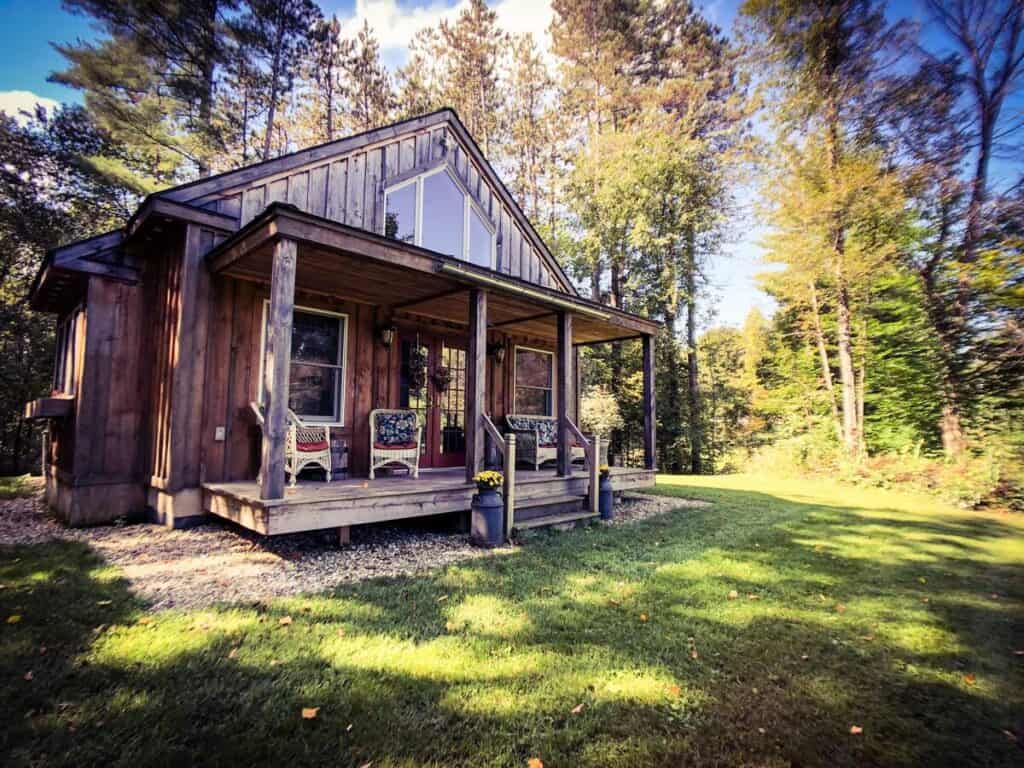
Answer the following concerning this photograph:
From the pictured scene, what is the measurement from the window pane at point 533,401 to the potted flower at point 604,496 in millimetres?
2750

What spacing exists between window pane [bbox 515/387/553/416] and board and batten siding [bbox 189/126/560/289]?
2.21 meters

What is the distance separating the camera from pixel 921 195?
8.14 meters

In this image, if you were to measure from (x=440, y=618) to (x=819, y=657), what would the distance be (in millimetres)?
2189

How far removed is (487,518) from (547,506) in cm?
131

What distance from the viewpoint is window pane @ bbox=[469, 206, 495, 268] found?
769cm

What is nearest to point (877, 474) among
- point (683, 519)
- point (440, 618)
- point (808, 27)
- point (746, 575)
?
point (683, 519)

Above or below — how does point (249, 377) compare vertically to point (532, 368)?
below

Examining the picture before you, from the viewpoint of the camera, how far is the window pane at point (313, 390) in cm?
575

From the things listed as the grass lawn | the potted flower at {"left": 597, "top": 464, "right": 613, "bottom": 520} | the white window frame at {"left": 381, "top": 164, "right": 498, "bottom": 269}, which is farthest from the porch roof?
the grass lawn

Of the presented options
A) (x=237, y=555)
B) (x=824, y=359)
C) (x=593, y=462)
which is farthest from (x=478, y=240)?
(x=824, y=359)

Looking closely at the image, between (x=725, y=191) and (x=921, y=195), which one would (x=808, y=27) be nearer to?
(x=921, y=195)

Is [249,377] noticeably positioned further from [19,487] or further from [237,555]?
[19,487]

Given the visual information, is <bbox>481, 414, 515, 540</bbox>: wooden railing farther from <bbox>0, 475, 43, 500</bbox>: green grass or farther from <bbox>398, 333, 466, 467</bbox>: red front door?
<bbox>0, 475, 43, 500</bbox>: green grass

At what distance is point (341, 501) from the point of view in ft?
13.3
